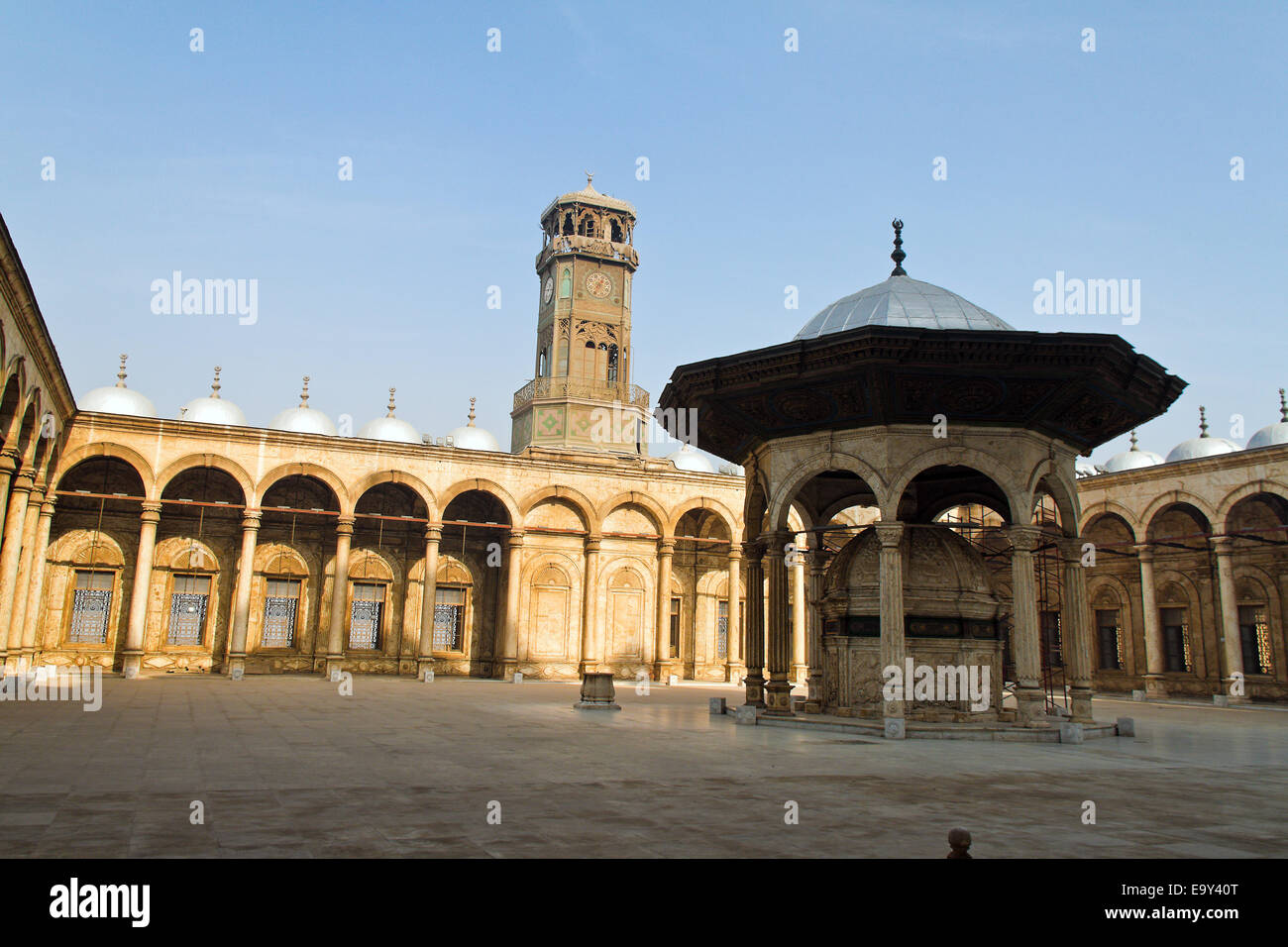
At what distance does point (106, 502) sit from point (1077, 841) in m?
29.9

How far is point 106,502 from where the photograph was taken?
1130 inches

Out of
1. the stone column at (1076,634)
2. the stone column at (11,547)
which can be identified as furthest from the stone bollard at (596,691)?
the stone column at (11,547)

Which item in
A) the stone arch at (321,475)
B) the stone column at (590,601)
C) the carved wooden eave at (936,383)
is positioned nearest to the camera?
the carved wooden eave at (936,383)

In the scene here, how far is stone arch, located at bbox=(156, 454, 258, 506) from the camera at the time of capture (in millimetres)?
26453

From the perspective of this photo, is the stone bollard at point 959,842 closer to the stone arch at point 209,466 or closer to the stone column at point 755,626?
the stone column at point 755,626

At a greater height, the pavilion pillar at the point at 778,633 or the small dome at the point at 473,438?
the small dome at the point at 473,438

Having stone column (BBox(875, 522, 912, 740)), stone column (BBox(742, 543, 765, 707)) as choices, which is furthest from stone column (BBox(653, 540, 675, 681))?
stone column (BBox(875, 522, 912, 740))

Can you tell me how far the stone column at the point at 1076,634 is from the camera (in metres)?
14.8

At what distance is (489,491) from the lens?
101 feet

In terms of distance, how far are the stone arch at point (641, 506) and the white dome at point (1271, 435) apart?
2003 cm

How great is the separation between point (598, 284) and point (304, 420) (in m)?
13.3

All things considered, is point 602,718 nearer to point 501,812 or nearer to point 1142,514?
point 501,812

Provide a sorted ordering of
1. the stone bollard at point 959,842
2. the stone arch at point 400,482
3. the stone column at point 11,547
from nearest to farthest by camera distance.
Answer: the stone bollard at point 959,842 < the stone column at point 11,547 < the stone arch at point 400,482

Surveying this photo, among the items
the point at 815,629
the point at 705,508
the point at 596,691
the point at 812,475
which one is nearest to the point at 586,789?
the point at 812,475
